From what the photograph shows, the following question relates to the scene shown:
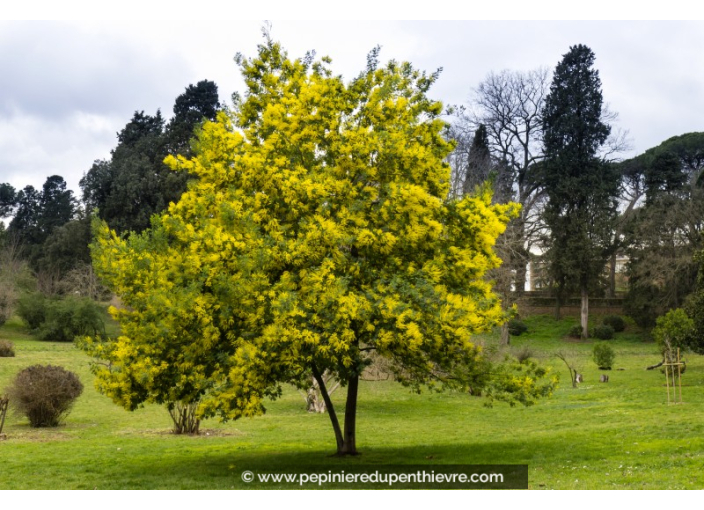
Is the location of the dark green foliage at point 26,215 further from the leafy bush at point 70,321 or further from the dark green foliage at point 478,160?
the dark green foliage at point 478,160

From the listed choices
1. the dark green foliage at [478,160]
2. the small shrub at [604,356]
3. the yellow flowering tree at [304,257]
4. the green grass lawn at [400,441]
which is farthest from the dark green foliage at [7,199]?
the yellow flowering tree at [304,257]

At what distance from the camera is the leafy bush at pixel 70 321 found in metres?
43.1

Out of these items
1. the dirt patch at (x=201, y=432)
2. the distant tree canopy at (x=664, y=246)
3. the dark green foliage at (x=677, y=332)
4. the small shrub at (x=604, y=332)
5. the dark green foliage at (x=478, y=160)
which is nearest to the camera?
the dirt patch at (x=201, y=432)

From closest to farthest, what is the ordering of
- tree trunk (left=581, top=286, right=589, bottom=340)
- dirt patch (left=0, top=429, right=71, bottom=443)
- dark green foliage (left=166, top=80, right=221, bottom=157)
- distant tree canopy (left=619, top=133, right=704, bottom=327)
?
dirt patch (left=0, top=429, right=71, bottom=443) → distant tree canopy (left=619, top=133, right=704, bottom=327) → tree trunk (left=581, top=286, right=589, bottom=340) → dark green foliage (left=166, top=80, right=221, bottom=157)

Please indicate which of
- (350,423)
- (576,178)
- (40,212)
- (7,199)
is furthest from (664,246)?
(7,199)

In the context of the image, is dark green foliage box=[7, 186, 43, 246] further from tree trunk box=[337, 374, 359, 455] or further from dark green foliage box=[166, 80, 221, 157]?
tree trunk box=[337, 374, 359, 455]

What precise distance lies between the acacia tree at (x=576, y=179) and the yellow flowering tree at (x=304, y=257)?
37111 millimetres

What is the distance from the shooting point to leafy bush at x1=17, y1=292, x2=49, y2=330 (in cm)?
4516

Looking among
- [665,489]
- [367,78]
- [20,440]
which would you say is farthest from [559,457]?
[20,440]

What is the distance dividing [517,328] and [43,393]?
115ft

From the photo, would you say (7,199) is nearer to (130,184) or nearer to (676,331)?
(130,184)

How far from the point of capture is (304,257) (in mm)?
11438

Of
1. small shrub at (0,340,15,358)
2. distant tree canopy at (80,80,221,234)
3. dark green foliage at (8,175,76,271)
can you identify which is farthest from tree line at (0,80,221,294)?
small shrub at (0,340,15,358)

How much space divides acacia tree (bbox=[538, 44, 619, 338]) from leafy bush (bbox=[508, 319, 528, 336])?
3573mm
